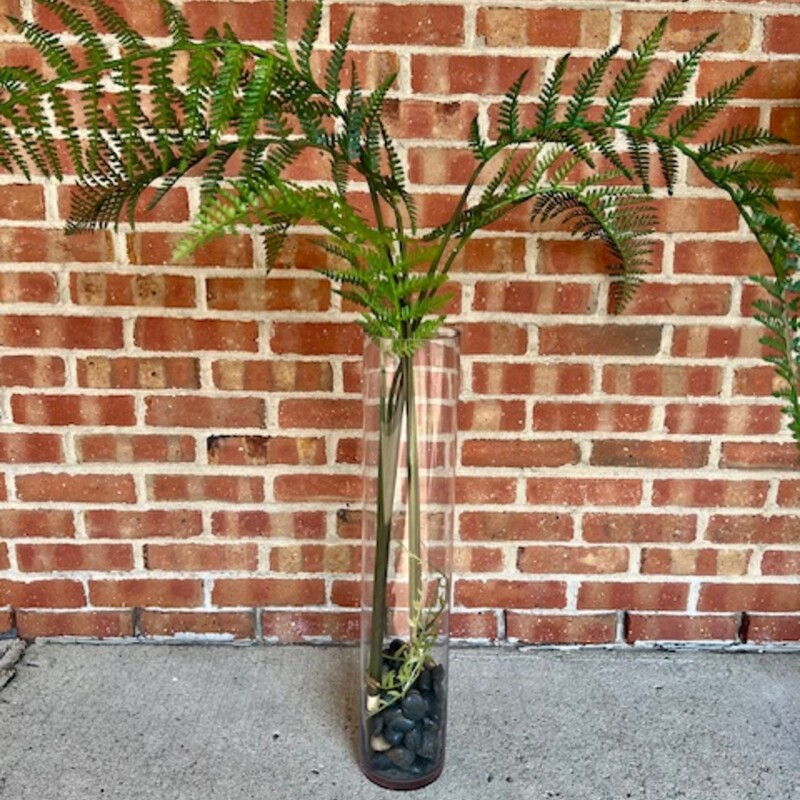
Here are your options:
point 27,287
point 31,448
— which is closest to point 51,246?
point 27,287

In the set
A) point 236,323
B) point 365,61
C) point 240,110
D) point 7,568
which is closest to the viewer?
point 240,110

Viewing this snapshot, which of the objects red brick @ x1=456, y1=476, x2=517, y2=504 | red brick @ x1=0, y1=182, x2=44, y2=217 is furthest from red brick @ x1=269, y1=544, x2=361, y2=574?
red brick @ x1=0, y1=182, x2=44, y2=217

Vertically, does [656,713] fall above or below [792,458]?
below

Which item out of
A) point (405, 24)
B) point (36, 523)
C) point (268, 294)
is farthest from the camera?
point (36, 523)

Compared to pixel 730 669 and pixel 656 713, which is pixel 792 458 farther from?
pixel 656 713

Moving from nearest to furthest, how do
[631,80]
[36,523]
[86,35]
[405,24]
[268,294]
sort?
[86,35] < [631,80] < [405,24] < [268,294] < [36,523]

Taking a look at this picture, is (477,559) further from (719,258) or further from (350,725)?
(719,258)

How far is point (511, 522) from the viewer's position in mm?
1468

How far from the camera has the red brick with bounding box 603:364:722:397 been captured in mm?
1396

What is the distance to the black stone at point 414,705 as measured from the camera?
3.68 ft

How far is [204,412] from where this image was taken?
142cm

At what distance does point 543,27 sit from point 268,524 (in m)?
0.93

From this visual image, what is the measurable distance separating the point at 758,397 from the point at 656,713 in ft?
1.79

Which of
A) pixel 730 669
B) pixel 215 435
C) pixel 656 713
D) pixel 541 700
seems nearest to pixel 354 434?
pixel 215 435
